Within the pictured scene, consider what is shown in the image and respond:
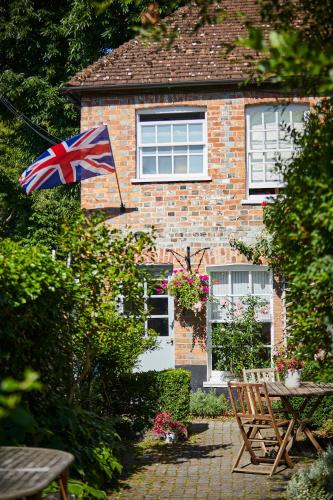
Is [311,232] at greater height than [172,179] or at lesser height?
lesser

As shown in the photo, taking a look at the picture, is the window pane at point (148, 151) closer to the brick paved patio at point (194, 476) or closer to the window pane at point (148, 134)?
the window pane at point (148, 134)

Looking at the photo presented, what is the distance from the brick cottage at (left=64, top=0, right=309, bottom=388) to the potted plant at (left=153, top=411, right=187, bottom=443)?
339 centimetres

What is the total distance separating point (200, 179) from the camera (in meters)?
15.1

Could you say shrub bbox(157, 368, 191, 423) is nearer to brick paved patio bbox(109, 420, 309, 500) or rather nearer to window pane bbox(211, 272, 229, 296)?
brick paved patio bbox(109, 420, 309, 500)

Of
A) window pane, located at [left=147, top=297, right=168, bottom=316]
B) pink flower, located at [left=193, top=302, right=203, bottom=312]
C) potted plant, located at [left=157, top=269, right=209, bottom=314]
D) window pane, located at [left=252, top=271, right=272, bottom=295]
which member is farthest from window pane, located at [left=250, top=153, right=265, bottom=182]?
window pane, located at [left=147, top=297, right=168, bottom=316]

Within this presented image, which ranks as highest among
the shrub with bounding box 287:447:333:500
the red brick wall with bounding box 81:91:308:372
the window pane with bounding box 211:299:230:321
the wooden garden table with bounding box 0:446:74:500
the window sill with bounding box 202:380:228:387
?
the red brick wall with bounding box 81:91:308:372

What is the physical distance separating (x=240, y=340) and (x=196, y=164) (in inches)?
132

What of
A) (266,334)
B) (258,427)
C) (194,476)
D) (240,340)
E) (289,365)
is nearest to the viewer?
(194,476)

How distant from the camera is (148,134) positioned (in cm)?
1546

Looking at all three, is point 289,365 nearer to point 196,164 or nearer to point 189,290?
point 189,290

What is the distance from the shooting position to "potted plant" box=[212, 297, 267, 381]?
47.8ft

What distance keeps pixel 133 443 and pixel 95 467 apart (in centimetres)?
309

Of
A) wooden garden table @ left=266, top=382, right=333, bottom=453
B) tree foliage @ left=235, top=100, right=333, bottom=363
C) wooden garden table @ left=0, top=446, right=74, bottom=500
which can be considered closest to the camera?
wooden garden table @ left=0, top=446, right=74, bottom=500

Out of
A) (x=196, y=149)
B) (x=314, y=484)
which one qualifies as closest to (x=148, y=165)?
(x=196, y=149)
